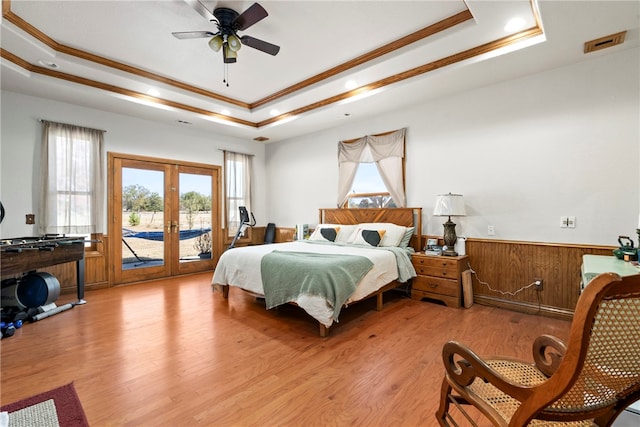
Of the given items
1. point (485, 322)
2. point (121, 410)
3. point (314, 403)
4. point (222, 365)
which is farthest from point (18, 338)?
point (485, 322)

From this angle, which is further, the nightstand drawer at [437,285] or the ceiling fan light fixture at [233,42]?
the nightstand drawer at [437,285]

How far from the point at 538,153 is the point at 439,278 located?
1.87 metres

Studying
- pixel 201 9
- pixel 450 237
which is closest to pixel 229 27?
pixel 201 9

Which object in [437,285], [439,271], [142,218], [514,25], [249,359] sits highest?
[514,25]

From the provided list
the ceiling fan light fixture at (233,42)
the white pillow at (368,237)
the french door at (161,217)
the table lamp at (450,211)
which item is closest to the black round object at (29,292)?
the french door at (161,217)

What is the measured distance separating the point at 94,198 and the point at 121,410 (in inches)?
151

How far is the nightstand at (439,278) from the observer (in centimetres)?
351

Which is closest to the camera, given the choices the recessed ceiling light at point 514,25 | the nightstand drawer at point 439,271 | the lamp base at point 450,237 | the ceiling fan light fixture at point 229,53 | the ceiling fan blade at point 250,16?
the ceiling fan blade at point 250,16

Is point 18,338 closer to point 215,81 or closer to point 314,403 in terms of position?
point 314,403

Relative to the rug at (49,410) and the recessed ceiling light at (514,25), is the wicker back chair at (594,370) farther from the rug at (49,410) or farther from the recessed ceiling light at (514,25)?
the recessed ceiling light at (514,25)

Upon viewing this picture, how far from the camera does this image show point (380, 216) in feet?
15.5

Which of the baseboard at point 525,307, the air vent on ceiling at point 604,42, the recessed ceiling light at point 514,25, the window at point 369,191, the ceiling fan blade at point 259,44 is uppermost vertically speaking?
the recessed ceiling light at point 514,25

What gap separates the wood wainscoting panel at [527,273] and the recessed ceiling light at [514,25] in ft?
7.52

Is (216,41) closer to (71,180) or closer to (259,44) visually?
(259,44)
